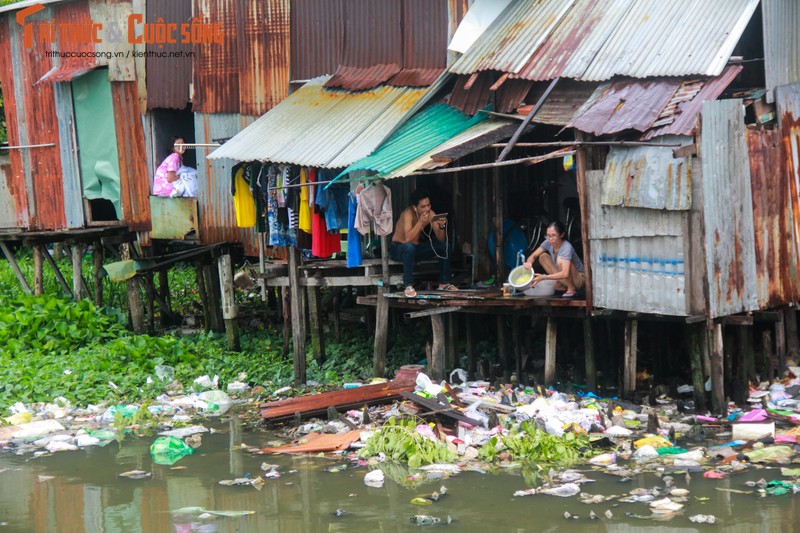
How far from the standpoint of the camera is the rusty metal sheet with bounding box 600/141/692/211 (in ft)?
34.3

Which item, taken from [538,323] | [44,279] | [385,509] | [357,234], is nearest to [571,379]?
[538,323]

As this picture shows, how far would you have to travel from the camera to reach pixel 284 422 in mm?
12492

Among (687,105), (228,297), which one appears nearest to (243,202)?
(228,297)

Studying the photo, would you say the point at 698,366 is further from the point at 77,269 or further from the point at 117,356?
the point at 77,269

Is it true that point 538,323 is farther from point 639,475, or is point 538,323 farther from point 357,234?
point 639,475

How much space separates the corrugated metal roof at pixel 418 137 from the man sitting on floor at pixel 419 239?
2.66 feet

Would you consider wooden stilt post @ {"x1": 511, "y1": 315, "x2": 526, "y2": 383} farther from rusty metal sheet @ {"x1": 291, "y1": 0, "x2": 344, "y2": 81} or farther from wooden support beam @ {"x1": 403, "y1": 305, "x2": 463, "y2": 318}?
rusty metal sheet @ {"x1": 291, "y1": 0, "x2": 344, "y2": 81}

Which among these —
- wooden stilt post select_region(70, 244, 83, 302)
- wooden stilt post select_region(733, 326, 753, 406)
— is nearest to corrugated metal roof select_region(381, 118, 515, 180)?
wooden stilt post select_region(733, 326, 753, 406)

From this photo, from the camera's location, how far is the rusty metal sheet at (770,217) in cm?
1102

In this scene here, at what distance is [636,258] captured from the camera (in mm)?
11094

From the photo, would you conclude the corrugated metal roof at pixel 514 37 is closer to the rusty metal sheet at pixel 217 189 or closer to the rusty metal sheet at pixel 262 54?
the rusty metal sheet at pixel 262 54

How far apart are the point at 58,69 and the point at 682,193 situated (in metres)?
11.2

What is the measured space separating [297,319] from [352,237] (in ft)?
6.76

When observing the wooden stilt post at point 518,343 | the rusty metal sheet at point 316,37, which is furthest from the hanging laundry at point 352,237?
the rusty metal sheet at point 316,37
